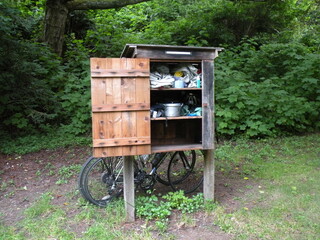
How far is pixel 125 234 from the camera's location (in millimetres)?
3062

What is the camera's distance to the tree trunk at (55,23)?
311 inches

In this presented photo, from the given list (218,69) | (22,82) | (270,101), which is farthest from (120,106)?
(218,69)

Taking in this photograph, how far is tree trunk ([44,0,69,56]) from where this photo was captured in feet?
25.9

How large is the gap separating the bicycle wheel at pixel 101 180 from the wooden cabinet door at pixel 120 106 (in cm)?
67

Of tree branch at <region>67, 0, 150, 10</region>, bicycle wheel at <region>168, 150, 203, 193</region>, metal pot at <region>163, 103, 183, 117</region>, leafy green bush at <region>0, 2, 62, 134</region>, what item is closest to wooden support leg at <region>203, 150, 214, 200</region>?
bicycle wheel at <region>168, 150, 203, 193</region>

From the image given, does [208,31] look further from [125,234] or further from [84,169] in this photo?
[125,234]

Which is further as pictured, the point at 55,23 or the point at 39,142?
the point at 55,23

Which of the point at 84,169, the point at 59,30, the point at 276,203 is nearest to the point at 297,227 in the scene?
the point at 276,203

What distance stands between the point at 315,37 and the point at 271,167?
718cm

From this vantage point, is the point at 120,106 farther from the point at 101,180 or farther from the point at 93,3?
the point at 93,3

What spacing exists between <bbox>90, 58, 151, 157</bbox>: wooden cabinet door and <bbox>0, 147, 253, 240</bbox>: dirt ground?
3.13 feet

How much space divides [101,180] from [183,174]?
1446 millimetres

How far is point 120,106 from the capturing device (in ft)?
10.4

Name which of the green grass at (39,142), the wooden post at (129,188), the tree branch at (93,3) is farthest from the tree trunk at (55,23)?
the wooden post at (129,188)
